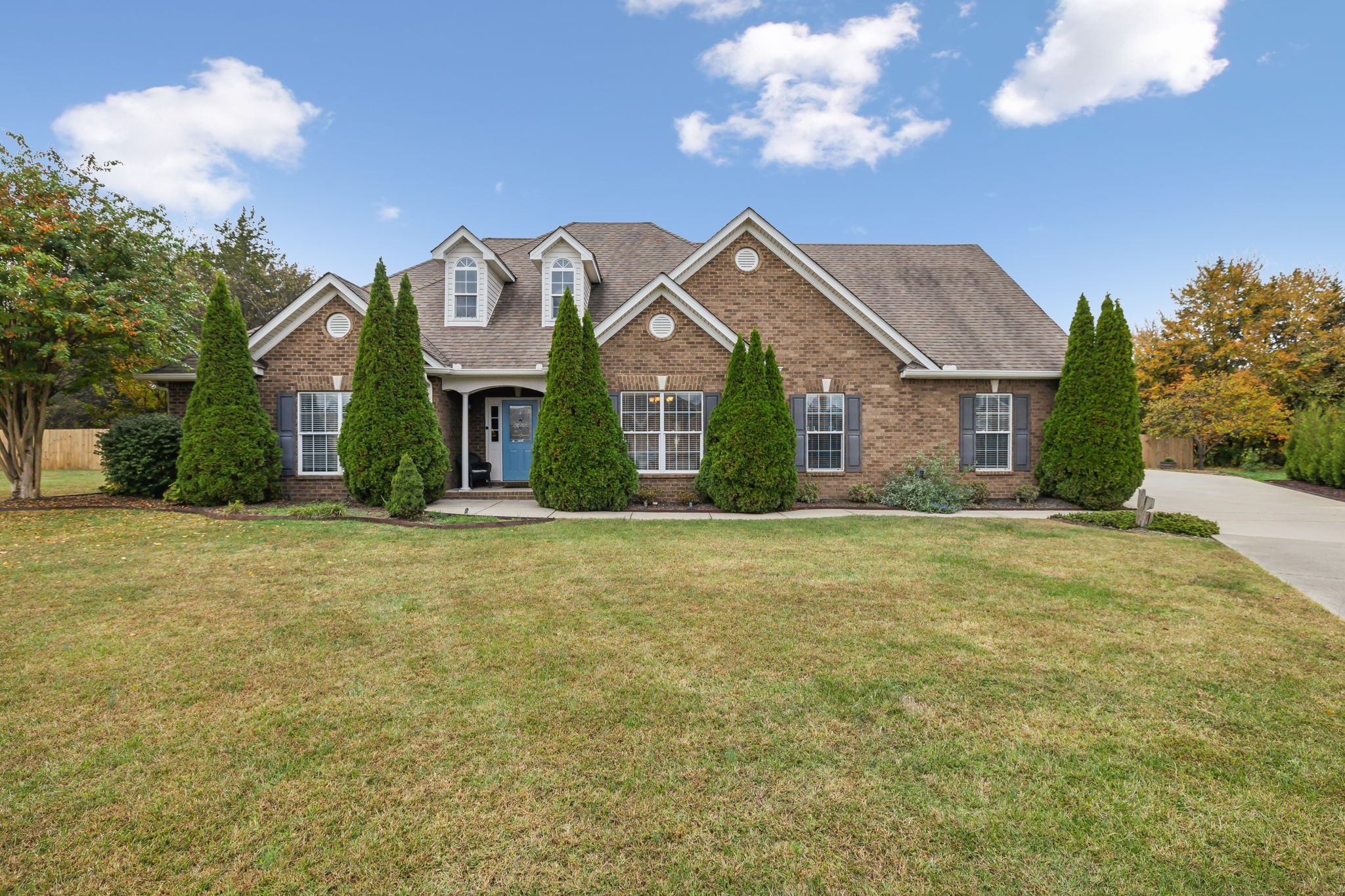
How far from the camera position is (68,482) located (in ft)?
57.4

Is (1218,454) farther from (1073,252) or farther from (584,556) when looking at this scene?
(584,556)

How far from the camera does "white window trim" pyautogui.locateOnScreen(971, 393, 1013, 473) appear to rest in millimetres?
13242

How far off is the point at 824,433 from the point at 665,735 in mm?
10706

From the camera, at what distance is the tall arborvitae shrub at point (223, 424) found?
35.7ft

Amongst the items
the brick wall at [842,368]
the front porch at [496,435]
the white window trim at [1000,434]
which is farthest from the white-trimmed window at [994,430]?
the front porch at [496,435]

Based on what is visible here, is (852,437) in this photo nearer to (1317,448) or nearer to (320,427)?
(320,427)

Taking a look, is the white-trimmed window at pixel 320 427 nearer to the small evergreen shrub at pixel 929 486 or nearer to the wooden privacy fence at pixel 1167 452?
the small evergreen shrub at pixel 929 486

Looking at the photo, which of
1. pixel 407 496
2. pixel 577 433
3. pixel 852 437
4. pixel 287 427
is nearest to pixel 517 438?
pixel 577 433

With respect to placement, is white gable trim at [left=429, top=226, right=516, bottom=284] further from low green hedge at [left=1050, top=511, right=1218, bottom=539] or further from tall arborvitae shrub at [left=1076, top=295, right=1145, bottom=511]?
tall arborvitae shrub at [left=1076, top=295, right=1145, bottom=511]

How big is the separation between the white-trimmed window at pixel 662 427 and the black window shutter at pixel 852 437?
3277 millimetres

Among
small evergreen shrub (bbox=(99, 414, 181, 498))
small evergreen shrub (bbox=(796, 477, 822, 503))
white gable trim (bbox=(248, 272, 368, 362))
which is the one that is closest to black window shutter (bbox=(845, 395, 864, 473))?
small evergreen shrub (bbox=(796, 477, 822, 503))

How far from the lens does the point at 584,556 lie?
7316 millimetres

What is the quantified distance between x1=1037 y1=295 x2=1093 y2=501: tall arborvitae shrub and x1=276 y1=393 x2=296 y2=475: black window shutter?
16.4 metres

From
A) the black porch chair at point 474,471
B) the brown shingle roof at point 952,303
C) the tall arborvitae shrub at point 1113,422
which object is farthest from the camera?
the black porch chair at point 474,471
